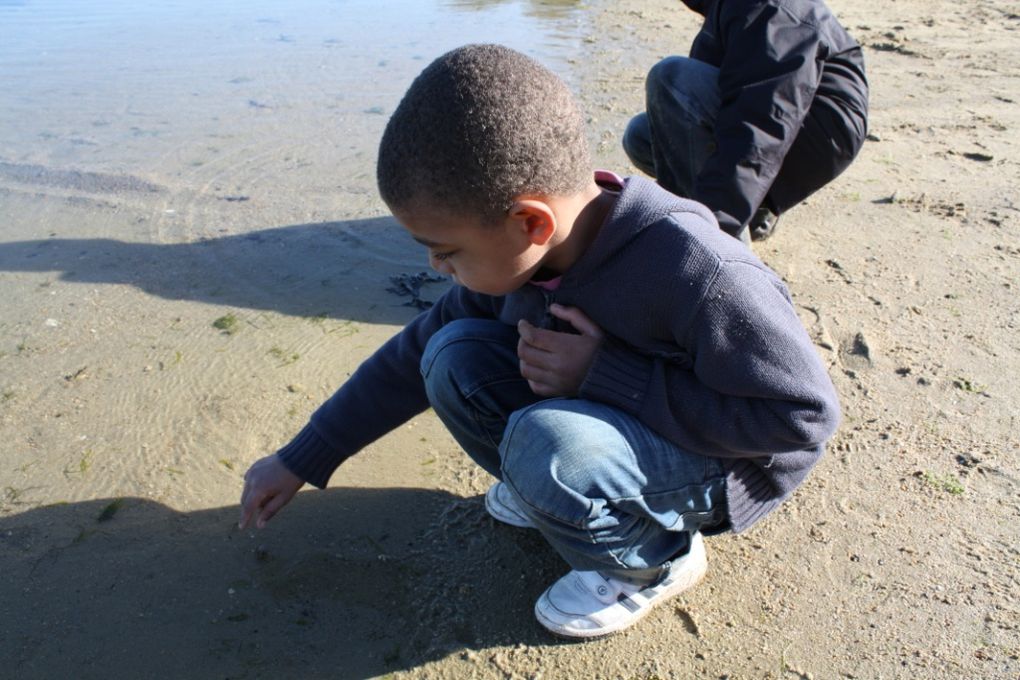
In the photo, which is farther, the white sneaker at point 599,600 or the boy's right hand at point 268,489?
the boy's right hand at point 268,489

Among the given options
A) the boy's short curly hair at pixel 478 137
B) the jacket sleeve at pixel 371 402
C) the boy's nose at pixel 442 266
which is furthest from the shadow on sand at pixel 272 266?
the boy's short curly hair at pixel 478 137

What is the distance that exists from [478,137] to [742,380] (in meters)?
0.70

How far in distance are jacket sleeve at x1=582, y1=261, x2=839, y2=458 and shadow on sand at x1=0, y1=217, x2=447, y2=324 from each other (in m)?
1.74

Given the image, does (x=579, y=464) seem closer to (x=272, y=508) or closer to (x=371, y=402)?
(x=371, y=402)

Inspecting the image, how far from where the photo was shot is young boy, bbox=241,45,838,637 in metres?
1.67

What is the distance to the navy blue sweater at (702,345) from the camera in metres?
1.66

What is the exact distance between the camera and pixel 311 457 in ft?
7.29

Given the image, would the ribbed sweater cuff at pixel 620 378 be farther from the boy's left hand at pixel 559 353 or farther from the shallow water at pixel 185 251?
the shallow water at pixel 185 251

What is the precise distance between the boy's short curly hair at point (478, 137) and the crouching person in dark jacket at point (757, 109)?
1403 millimetres

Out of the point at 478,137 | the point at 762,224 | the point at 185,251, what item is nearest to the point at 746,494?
the point at 478,137

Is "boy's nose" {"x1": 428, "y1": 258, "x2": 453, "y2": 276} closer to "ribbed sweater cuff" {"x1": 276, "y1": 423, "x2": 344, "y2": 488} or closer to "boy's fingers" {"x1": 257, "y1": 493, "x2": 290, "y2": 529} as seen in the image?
"ribbed sweater cuff" {"x1": 276, "y1": 423, "x2": 344, "y2": 488}

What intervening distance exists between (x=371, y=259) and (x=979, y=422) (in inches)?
96.9

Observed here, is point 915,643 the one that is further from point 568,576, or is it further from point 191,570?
point 191,570

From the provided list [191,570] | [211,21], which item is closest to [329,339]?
[191,570]
